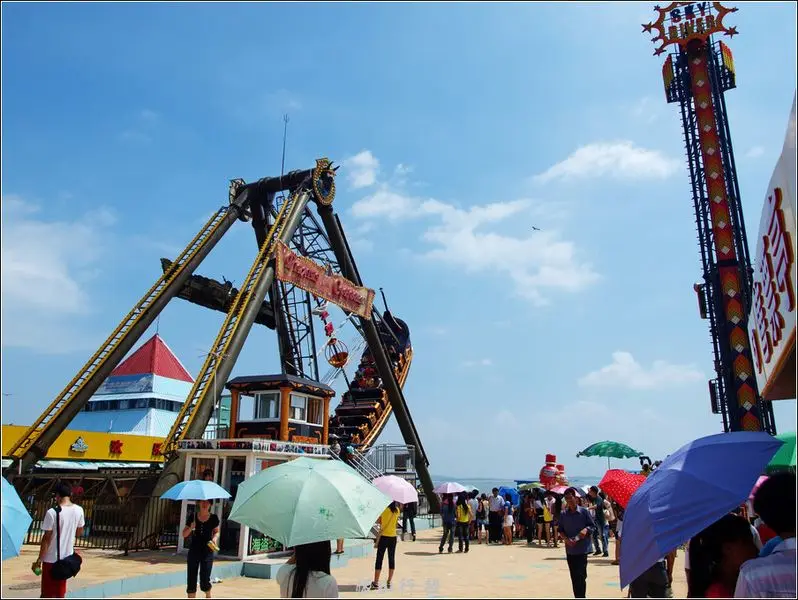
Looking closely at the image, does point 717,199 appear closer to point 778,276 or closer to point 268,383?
point 268,383

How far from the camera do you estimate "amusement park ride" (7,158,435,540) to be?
19.0 m

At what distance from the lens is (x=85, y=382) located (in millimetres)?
20109

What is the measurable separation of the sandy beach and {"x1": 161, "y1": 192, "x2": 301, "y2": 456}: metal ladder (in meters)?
6.06

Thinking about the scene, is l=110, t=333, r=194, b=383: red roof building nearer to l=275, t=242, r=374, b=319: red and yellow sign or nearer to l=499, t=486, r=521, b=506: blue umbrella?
l=275, t=242, r=374, b=319: red and yellow sign

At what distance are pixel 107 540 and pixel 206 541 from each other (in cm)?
924

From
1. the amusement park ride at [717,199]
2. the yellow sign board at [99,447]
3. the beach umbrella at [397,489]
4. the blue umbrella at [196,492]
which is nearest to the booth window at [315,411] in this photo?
the beach umbrella at [397,489]

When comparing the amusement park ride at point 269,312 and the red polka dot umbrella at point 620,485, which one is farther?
the amusement park ride at point 269,312

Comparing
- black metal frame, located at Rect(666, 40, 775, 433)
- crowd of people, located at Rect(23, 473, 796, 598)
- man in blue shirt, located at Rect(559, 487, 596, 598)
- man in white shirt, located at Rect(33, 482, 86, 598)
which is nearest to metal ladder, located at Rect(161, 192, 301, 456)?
crowd of people, located at Rect(23, 473, 796, 598)

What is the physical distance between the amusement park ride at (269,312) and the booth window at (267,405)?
740 mm

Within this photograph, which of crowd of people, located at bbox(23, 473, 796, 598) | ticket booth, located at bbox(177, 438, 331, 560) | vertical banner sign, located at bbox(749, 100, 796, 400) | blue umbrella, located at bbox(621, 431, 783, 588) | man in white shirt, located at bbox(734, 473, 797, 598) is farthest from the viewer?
ticket booth, located at bbox(177, 438, 331, 560)

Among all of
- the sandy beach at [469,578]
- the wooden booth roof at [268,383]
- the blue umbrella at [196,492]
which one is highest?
the wooden booth roof at [268,383]

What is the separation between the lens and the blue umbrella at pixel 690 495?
4.87 meters

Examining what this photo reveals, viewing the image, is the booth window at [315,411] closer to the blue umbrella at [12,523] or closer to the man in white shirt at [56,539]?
the man in white shirt at [56,539]

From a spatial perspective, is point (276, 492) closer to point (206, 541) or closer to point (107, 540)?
point (206, 541)
